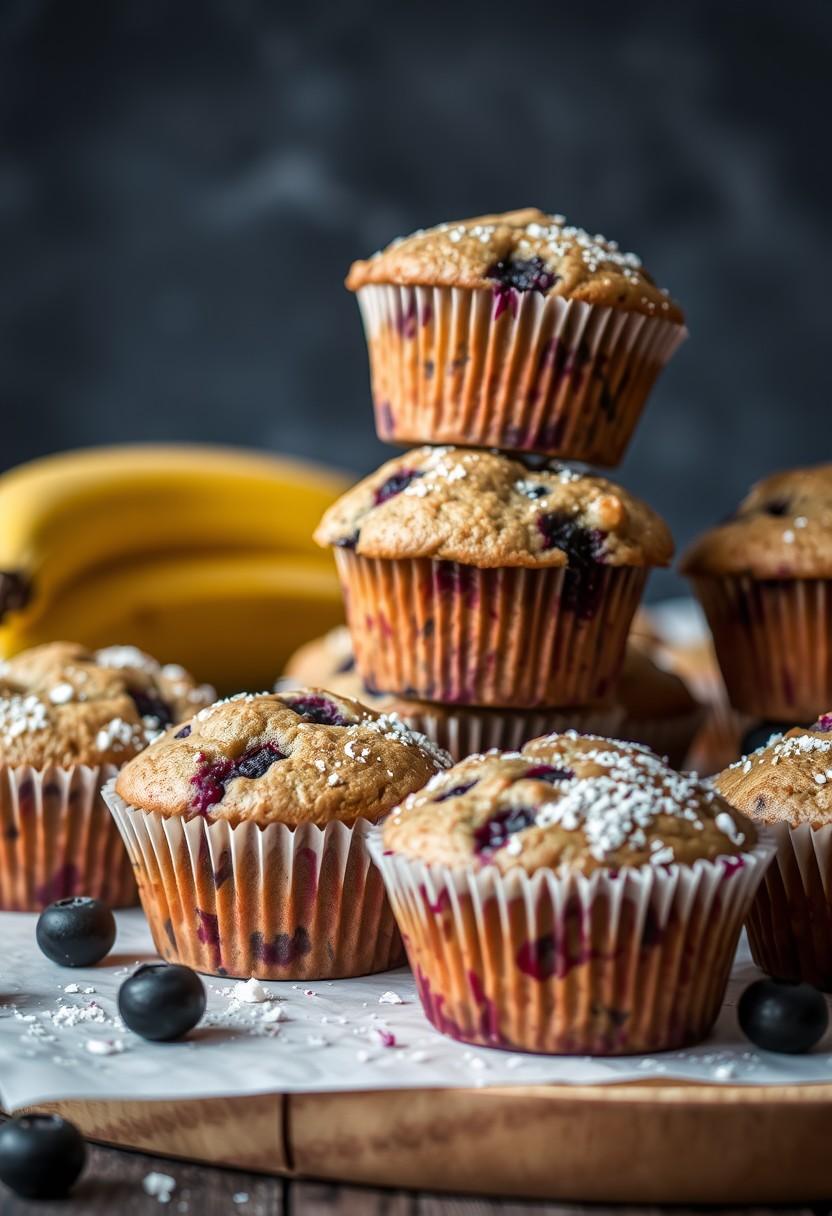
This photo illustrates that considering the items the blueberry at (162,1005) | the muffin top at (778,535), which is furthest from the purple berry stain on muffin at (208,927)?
the muffin top at (778,535)

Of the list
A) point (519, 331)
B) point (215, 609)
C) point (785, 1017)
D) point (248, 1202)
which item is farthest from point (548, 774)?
point (215, 609)

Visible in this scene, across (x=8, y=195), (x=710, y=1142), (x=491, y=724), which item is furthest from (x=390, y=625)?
(x=8, y=195)

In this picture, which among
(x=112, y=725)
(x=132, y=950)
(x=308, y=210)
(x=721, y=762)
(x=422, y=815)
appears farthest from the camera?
(x=308, y=210)

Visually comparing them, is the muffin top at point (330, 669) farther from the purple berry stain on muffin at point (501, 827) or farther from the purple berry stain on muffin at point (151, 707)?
the purple berry stain on muffin at point (501, 827)

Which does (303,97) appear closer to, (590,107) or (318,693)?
(590,107)

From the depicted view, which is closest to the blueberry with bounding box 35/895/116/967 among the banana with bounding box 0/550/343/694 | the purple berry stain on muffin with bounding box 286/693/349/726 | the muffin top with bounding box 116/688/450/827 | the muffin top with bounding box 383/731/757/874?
the muffin top with bounding box 116/688/450/827
